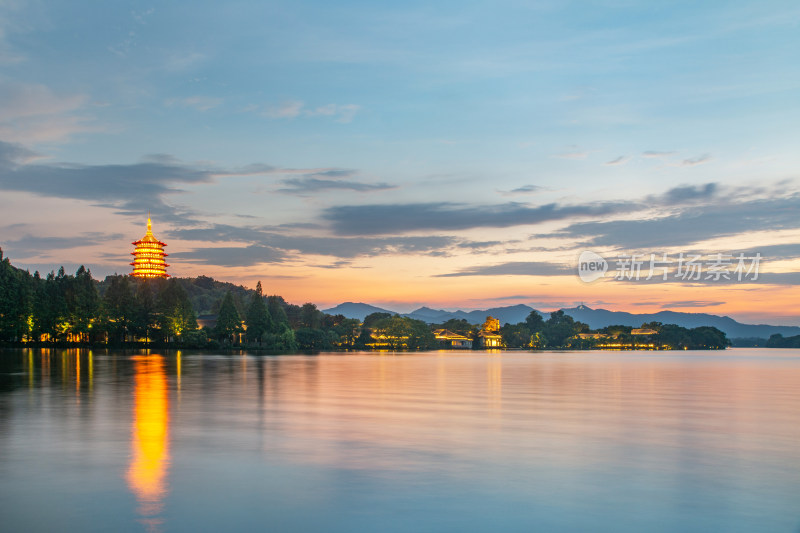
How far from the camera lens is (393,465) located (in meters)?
12.3

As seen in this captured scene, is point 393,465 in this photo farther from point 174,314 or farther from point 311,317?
point 311,317

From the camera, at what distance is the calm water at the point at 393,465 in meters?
8.97

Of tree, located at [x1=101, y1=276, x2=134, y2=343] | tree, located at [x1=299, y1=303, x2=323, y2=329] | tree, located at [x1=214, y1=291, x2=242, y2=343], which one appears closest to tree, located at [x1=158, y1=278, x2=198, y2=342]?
tree, located at [x1=214, y1=291, x2=242, y2=343]

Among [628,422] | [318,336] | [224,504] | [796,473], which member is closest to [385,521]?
[224,504]

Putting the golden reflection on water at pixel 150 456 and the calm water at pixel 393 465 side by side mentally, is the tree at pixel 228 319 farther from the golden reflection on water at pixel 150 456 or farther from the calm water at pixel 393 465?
the golden reflection on water at pixel 150 456

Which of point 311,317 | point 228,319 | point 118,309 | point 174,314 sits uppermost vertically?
point 118,309

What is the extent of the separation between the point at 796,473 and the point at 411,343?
5919 inches

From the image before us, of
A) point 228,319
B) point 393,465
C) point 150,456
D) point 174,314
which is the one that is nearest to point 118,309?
point 174,314

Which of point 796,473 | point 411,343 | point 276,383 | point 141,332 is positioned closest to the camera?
point 796,473

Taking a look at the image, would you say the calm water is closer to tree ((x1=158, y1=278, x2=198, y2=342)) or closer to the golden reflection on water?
the golden reflection on water

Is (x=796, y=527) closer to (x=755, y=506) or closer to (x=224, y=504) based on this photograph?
(x=755, y=506)

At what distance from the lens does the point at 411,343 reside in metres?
162

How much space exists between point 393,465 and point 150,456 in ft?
16.2

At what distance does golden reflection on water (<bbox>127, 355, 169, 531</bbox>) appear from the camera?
9.36 m
